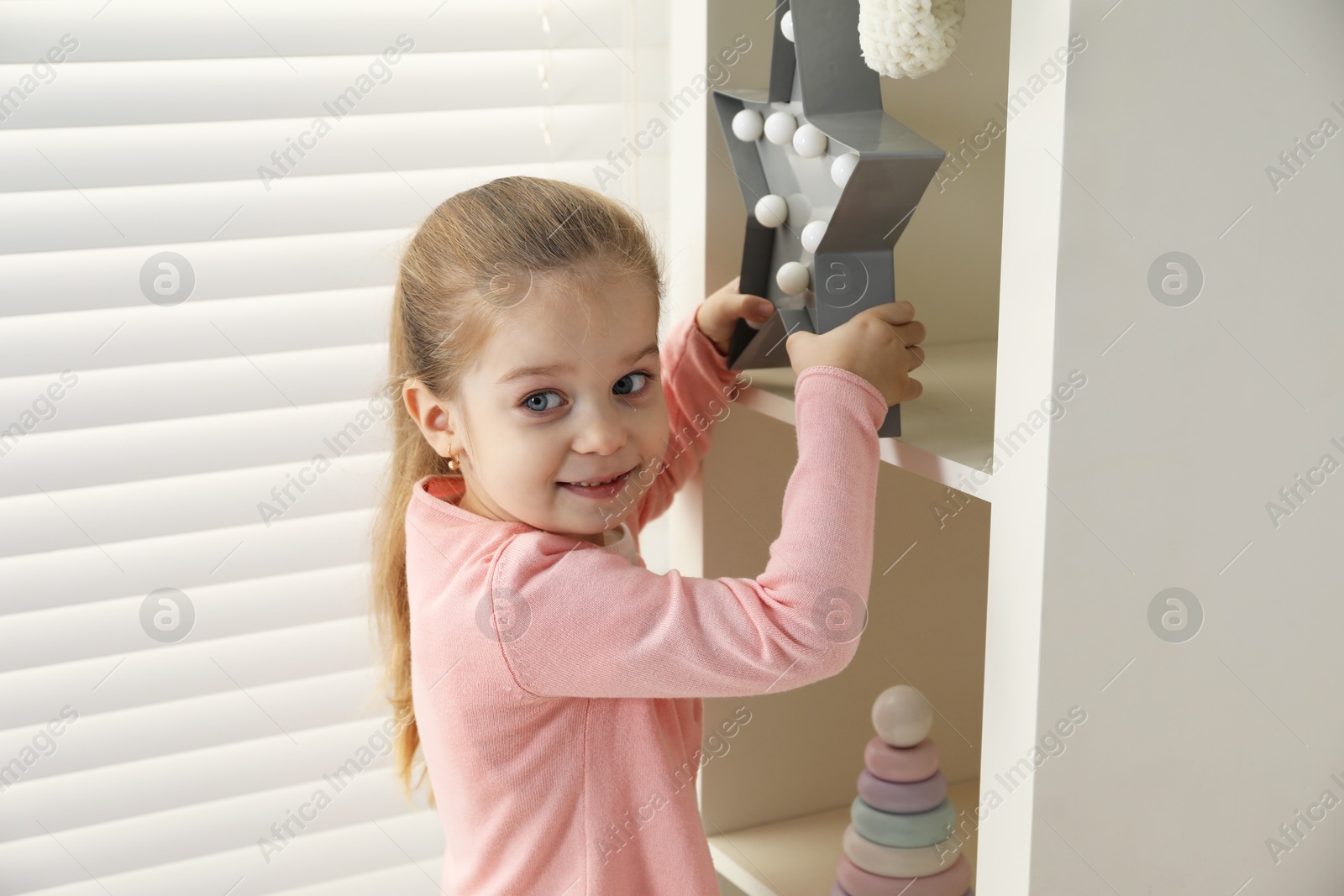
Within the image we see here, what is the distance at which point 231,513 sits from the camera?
1007mm

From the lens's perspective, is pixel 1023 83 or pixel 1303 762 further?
pixel 1303 762

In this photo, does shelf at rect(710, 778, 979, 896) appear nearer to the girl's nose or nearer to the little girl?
the little girl

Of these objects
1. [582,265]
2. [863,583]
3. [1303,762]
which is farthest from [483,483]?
[1303,762]

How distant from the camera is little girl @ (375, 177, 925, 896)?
0.75m

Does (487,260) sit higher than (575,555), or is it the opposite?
(487,260)

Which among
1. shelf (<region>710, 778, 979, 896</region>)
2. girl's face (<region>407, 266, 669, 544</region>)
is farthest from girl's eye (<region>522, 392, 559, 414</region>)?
shelf (<region>710, 778, 979, 896</region>)

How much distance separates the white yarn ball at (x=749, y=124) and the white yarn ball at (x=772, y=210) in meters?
0.04

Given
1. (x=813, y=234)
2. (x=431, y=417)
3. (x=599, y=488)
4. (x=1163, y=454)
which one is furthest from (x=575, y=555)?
(x=1163, y=454)

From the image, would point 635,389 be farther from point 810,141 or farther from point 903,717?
point 903,717

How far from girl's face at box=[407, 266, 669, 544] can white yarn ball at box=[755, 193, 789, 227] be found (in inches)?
3.8

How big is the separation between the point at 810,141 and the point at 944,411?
21 cm

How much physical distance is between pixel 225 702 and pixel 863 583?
23.8 inches

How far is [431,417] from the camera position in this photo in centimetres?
86

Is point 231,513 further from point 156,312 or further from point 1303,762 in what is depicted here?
point 1303,762
